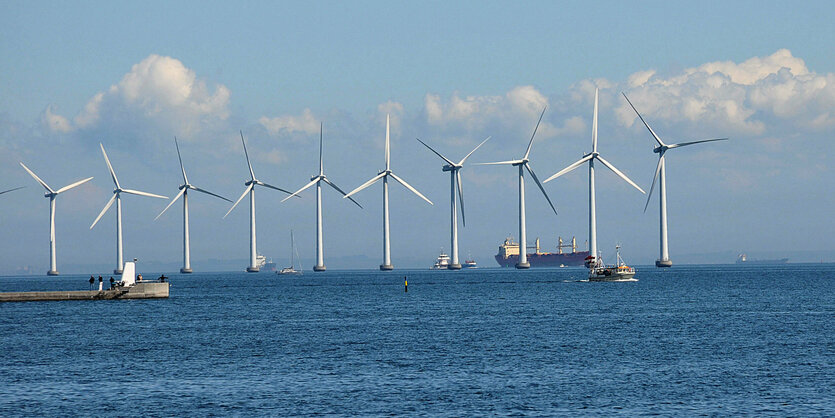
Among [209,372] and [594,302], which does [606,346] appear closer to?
[209,372]

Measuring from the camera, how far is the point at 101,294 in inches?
5364

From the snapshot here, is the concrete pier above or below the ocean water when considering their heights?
above

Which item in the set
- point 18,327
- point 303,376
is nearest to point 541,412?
point 303,376

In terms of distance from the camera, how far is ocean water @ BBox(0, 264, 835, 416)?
163 feet

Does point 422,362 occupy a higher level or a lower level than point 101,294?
lower

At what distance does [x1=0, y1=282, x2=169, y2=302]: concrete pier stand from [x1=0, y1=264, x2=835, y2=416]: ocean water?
601 inches

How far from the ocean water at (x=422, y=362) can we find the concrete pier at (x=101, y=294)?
1526 cm

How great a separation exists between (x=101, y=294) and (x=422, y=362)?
269 feet

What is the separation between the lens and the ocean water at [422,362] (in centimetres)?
4978

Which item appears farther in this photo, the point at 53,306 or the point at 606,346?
the point at 53,306

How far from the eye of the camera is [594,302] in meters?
136

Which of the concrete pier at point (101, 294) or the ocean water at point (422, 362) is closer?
the ocean water at point (422, 362)

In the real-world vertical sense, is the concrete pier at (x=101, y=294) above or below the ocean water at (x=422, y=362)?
above

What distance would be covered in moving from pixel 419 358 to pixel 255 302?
8704 cm
